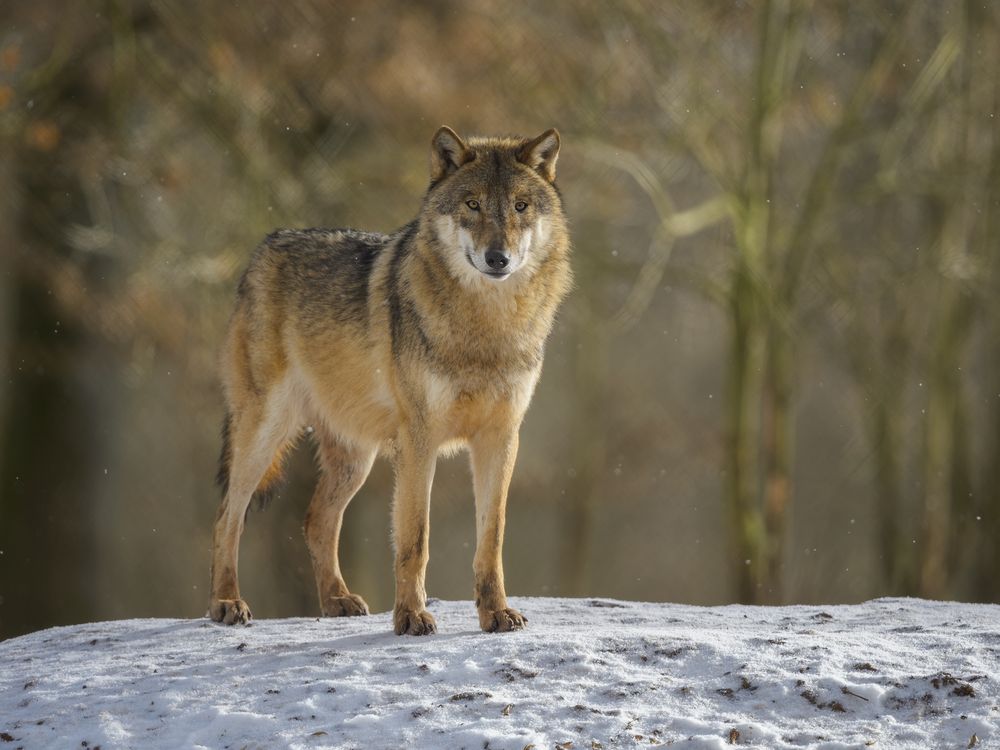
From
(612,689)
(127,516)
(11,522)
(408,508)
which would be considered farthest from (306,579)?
(612,689)

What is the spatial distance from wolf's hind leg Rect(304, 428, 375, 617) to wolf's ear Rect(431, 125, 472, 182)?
6.45ft

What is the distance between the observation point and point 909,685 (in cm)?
508

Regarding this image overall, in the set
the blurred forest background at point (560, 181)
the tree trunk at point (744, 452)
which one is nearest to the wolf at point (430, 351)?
the blurred forest background at point (560, 181)

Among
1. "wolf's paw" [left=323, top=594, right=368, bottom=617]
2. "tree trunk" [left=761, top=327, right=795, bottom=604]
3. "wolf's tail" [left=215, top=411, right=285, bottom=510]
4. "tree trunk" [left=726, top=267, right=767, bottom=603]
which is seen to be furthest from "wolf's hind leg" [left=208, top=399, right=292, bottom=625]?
"tree trunk" [left=761, top=327, right=795, bottom=604]

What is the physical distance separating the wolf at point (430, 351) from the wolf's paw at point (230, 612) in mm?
11

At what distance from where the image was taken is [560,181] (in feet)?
50.5

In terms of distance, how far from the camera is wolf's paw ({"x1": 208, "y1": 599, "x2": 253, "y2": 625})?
6.93m

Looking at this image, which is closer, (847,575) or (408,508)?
(408,508)

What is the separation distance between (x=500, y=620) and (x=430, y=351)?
131 centimetres

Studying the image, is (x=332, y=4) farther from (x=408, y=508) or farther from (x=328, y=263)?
(x=408, y=508)

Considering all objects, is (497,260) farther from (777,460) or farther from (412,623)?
(777,460)

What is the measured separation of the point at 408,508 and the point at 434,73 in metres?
8.49

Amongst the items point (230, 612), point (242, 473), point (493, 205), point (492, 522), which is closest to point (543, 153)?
point (493, 205)

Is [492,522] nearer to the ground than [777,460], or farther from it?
nearer to the ground
